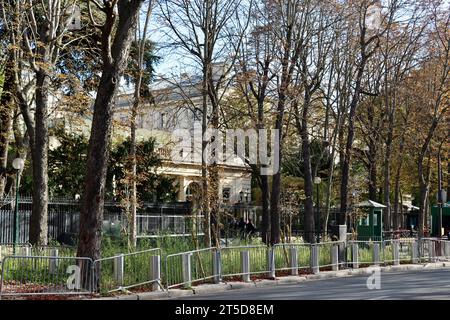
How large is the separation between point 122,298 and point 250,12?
1648 cm

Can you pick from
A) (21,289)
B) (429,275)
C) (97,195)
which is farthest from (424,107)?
(21,289)

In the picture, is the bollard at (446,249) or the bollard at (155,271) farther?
the bollard at (446,249)

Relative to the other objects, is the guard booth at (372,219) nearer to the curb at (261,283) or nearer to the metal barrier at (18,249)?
the curb at (261,283)

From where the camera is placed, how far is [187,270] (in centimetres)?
1892

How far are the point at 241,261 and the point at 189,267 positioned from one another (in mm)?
2923

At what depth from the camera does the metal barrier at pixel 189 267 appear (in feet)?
61.1

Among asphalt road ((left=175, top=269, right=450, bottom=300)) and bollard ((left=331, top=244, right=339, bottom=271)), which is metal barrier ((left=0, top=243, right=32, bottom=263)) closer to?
asphalt road ((left=175, top=269, right=450, bottom=300))

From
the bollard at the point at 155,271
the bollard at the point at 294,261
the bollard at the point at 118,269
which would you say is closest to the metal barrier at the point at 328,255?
the bollard at the point at 294,261

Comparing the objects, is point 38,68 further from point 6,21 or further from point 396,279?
point 396,279

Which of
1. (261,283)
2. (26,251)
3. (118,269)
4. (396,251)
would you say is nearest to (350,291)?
(261,283)

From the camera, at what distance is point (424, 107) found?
3734 centimetres

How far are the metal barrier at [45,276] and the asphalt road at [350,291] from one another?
8.49 feet

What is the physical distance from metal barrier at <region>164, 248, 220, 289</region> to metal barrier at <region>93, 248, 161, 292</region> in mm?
434

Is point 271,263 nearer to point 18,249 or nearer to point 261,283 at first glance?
point 261,283
